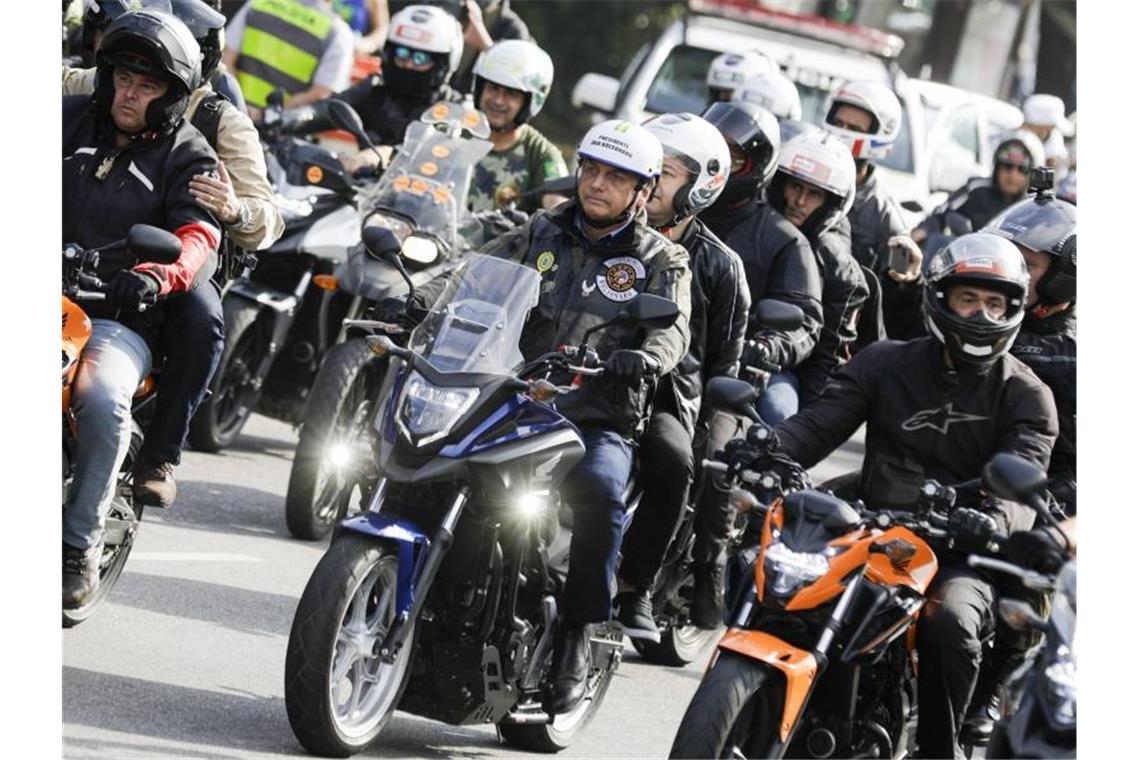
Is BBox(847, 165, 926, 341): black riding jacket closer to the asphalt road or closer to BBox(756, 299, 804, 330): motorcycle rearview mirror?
the asphalt road

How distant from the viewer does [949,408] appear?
7801 mm

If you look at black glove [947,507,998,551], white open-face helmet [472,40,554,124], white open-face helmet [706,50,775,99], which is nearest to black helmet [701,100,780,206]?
white open-face helmet [472,40,554,124]

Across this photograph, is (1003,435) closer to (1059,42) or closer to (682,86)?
(682,86)

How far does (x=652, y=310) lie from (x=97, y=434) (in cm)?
172

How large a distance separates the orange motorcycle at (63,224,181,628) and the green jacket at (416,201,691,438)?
4.05ft

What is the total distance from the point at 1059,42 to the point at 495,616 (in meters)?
28.6

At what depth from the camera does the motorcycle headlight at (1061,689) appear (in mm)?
5824

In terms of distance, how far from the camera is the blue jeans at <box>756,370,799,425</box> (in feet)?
35.1

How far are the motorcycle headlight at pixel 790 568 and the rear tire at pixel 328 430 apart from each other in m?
3.81

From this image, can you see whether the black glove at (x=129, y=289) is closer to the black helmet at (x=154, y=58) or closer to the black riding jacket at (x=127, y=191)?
the black riding jacket at (x=127, y=191)

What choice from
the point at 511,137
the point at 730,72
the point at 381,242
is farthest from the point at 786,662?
the point at 730,72

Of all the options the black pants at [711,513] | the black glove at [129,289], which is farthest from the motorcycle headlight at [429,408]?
the black pants at [711,513]

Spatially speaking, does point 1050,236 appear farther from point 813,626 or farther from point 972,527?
point 813,626

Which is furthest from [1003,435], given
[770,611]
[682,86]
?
[682,86]
